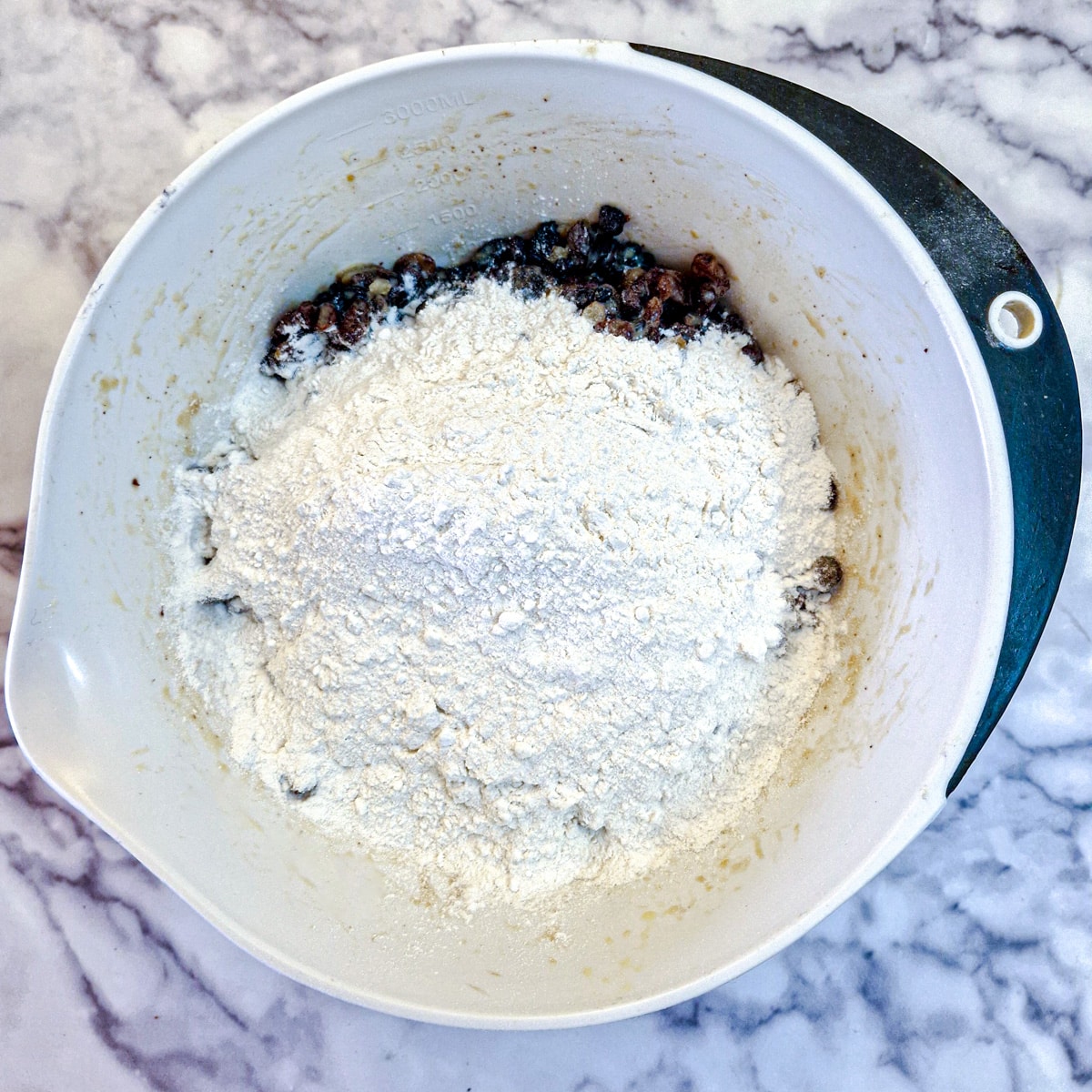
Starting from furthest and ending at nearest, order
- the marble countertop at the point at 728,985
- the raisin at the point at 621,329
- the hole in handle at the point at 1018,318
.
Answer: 1. the marble countertop at the point at 728,985
2. the raisin at the point at 621,329
3. the hole in handle at the point at 1018,318

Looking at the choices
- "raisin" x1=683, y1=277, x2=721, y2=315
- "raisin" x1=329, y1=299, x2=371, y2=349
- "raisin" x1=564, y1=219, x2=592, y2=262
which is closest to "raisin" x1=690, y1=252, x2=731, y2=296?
"raisin" x1=683, y1=277, x2=721, y2=315

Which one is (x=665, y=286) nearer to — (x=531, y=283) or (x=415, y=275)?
(x=531, y=283)

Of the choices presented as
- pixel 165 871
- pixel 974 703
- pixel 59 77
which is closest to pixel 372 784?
pixel 165 871

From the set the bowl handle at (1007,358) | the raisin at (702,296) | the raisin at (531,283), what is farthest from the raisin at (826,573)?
the raisin at (531,283)

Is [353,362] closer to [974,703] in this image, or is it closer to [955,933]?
[974,703]

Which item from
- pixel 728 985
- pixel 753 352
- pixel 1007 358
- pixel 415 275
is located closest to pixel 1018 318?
pixel 1007 358

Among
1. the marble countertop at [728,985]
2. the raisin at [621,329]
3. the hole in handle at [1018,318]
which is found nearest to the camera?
the hole in handle at [1018,318]

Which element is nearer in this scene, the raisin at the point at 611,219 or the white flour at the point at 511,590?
the white flour at the point at 511,590

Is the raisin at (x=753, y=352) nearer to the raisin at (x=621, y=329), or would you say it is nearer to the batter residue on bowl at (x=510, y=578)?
the batter residue on bowl at (x=510, y=578)
